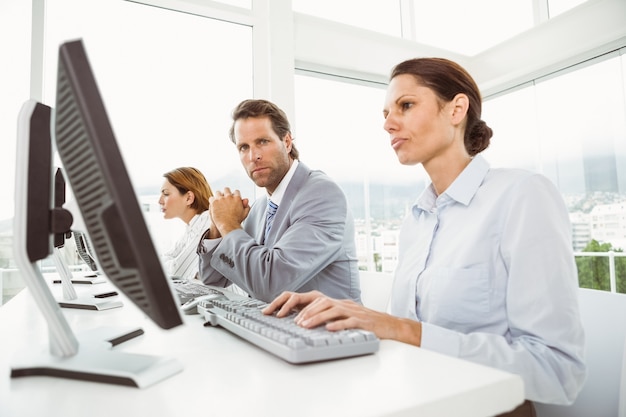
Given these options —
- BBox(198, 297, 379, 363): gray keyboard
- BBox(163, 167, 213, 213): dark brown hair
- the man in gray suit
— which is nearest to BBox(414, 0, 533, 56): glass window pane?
BBox(163, 167, 213, 213): dark brown hair

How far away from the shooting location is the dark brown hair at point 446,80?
1.17 metres

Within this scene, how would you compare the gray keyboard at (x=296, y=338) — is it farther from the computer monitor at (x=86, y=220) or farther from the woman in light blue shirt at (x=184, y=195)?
the woman in light blue shirt at (x=184, y=195)

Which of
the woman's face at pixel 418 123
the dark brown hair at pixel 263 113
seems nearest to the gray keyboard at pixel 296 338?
the woman's face at pixel 418 123

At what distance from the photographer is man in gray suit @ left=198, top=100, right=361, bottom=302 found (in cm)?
130

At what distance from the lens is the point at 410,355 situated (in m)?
0.60

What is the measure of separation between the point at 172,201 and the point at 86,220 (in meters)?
2.21

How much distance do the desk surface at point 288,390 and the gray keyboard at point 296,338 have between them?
1 centimetres

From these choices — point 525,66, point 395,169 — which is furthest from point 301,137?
point 525,66

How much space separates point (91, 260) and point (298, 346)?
1495mm

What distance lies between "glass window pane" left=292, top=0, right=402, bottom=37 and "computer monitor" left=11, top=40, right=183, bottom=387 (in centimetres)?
366

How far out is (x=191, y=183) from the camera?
104 inches

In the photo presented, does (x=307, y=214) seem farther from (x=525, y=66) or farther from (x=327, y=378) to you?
(x=525, y=66)

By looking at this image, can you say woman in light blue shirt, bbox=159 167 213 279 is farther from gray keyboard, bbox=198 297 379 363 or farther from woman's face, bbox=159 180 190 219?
gray keyboard, bbox=198 297 379 363

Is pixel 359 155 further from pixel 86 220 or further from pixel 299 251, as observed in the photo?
pixel 86 220
